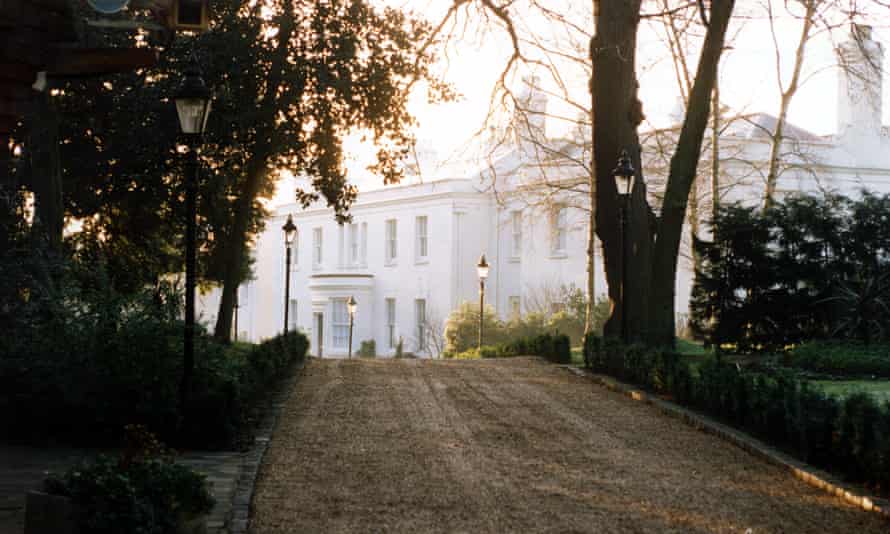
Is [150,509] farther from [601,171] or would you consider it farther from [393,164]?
[393,164]

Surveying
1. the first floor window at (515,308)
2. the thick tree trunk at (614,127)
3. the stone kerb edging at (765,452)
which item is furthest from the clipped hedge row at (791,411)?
the first floor window at (515,308)

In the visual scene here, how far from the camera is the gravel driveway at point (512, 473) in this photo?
771 cm

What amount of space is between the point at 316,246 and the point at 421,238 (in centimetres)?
836

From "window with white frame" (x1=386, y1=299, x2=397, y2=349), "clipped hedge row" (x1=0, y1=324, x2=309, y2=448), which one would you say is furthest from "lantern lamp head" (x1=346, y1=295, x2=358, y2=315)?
"clipped hedge row" (x1=0, y1=324, x2=309, y2=448)

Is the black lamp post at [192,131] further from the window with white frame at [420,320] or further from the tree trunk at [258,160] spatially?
the window with white frame at [420,320]

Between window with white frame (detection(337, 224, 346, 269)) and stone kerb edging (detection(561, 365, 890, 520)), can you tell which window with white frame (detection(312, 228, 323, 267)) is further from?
stone kerb edging (detection(561, 365, 890, 520))

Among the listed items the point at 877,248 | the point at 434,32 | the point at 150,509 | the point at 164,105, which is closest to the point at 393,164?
the point at 434,32

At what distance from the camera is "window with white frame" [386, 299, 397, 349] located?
4356 centimetres

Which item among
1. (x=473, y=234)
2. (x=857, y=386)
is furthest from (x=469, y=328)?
(x=857, y=386)

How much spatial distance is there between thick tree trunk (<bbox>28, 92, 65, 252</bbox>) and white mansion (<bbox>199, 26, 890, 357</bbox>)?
51.6 ft

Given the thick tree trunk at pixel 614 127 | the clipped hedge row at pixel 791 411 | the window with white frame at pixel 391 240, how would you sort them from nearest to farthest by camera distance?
1. the clipped hedge row at pixel 791 411
2. the thick tree trunk at pixel 614 127
3. the window with white frame at pixel 391 240

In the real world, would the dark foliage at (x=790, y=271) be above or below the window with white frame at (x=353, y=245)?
below

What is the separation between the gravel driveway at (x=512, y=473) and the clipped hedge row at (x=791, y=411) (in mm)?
422

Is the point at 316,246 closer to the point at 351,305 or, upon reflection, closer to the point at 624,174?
the point at 351,305
